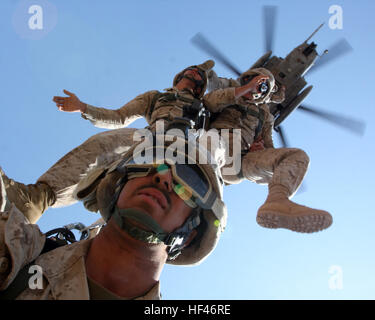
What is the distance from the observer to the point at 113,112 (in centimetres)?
450

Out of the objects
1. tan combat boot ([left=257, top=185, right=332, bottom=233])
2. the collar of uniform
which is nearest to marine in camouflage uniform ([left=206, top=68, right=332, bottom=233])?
tan combat boot ([left=257, top=185, right=332, bottom=233])

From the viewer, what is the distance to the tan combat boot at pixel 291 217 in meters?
2.77

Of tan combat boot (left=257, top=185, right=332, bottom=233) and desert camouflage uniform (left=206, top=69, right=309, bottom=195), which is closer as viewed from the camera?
tan combat boot (left=257, top=185, right=332, bottom=233)

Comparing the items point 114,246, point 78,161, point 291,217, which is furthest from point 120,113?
point 291,217

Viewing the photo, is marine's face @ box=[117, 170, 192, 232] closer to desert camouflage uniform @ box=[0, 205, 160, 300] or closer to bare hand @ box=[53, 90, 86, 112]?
desert camouflage uniform @ box=[0, 205, 160, 300]

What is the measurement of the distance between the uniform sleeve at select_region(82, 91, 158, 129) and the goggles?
1415mm

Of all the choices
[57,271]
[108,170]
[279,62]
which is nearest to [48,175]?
[108,170]

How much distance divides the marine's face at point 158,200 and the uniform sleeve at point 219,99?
230cm

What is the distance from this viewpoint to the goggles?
9.41ft

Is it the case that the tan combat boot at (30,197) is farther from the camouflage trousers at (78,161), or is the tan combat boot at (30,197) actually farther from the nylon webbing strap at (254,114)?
the nylon webbing strap at (254,114)

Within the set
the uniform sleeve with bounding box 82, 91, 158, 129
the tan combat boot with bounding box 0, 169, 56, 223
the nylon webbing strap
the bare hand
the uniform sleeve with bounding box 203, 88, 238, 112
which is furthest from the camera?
the nylon webbing strap

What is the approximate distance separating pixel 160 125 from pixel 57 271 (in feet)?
7.28

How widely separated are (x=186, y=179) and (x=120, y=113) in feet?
6.90

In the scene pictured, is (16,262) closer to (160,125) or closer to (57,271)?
(57,271)
